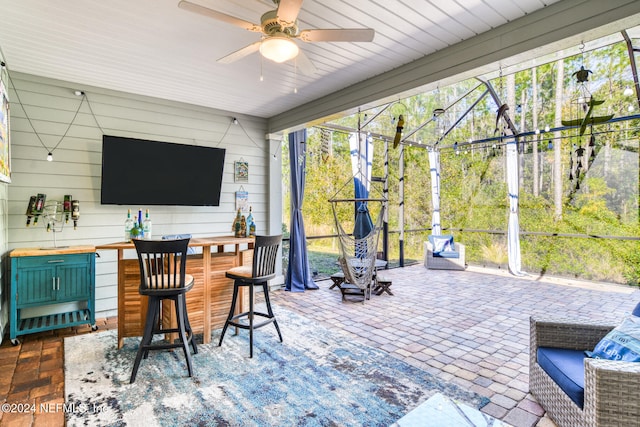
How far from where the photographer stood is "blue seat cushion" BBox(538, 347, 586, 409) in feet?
5.61

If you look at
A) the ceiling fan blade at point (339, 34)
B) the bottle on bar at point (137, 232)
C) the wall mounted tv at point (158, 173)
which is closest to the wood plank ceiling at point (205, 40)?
the ceiling fan blade at point (339, 34)

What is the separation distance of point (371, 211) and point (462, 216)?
8.12 feet

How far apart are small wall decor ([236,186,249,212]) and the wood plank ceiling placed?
5.04ft

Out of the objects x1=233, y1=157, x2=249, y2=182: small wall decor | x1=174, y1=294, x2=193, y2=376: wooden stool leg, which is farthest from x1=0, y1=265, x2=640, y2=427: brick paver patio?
x1=233, y1=157, x2=249, y2=182: small wall decor

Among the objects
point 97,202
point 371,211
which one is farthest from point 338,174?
point 97,202

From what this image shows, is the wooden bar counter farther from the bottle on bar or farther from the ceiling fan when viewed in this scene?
the ceiling fan

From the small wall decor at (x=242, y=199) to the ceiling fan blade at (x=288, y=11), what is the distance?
3339 mm

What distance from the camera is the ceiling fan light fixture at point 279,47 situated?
209 cm

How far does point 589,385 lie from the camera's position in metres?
1.56

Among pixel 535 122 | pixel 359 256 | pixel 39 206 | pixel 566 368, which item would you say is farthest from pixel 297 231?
pixel 535 122

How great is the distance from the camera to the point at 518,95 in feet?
25.9

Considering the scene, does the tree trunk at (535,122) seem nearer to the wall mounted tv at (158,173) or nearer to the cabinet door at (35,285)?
the wall mounted tv at (158,173)

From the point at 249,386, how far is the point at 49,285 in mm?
2428

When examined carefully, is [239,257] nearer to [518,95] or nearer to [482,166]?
[482,166]
